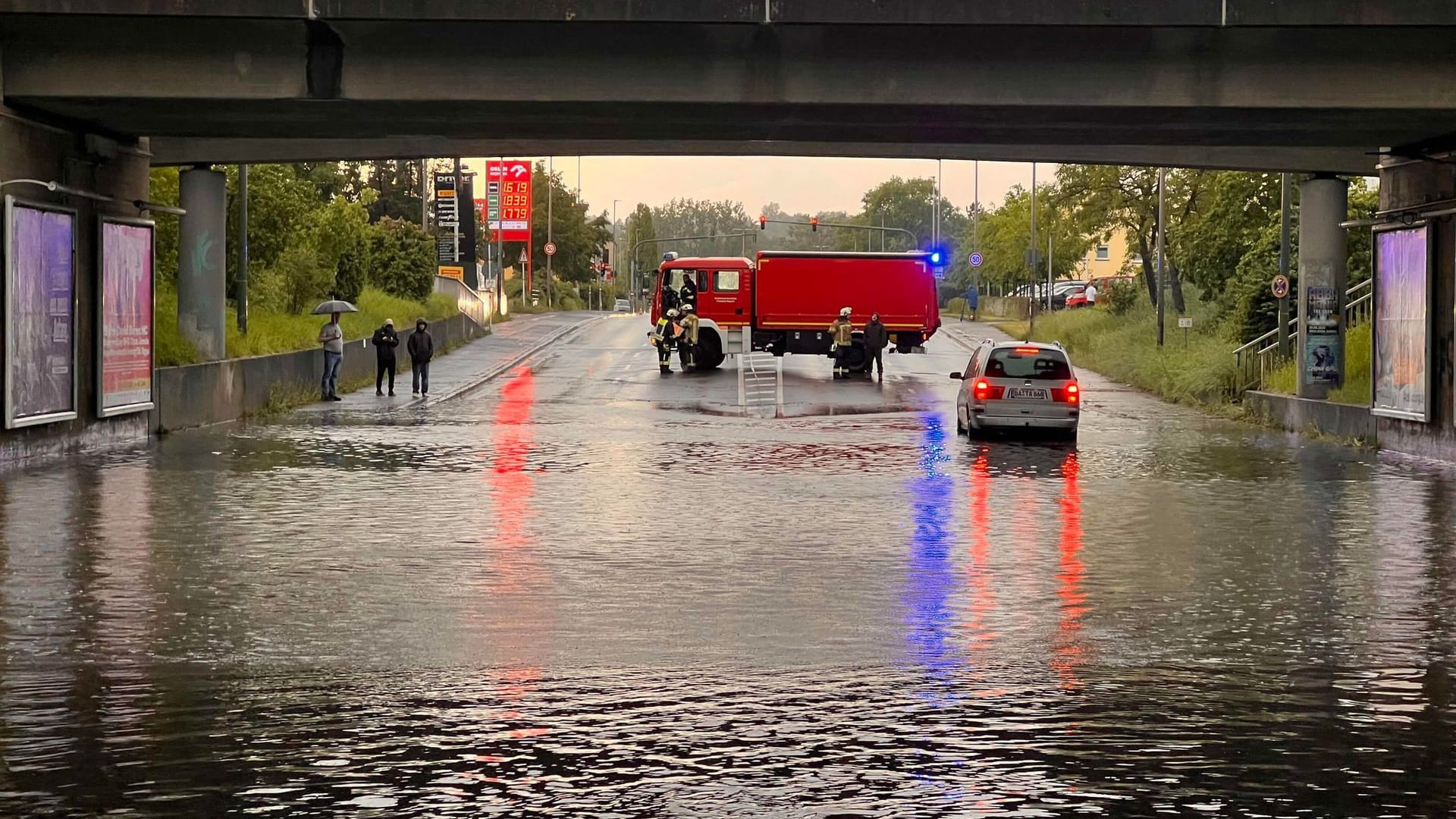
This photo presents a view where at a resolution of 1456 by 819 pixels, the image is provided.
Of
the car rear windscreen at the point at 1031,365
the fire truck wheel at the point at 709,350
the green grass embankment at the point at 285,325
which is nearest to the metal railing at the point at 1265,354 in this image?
the car rear windscreen at the point at 1031,365

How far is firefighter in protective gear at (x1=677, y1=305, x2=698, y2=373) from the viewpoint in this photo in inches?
2030

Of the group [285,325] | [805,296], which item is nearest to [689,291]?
[805,296]

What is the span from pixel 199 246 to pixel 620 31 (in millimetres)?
15165

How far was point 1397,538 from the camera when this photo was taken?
16.8 m

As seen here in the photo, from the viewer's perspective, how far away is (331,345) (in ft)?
128

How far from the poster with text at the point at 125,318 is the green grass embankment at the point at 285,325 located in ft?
10.7

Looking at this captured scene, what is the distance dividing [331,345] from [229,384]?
5.36 metres

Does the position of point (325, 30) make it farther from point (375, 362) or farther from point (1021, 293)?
point (1021, 293)

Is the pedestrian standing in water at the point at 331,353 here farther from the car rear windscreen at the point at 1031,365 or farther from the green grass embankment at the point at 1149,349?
the green grass embankment at the point at 1149,349

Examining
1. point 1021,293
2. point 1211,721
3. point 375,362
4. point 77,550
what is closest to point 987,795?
point 1211,721

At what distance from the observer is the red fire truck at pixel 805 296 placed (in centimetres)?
5491

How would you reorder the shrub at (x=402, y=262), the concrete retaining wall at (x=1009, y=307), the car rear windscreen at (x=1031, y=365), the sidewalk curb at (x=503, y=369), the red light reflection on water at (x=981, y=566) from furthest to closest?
the concrete retaining wall at (x=1009, y=307) → the shrub at (x=402, y=262) → the sidewalk curb at (x=503, y=369) → the car rear windscreen at (x=1031, y=365) → the red light reflection on water at (x=981, y=566)

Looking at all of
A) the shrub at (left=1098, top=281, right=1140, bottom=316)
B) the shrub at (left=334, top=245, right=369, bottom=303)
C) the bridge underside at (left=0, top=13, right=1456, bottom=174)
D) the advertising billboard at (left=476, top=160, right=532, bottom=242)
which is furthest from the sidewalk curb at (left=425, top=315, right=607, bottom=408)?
the advertising billboard at (left=476, top=160, right=532, bottom=242)

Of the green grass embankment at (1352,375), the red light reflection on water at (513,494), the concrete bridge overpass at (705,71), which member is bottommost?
the red light reflection on water at (513,494)
